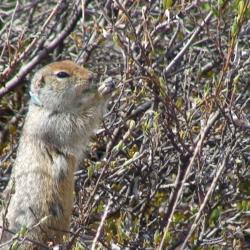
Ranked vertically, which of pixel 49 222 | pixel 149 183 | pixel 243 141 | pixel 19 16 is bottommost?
pixel 49 222

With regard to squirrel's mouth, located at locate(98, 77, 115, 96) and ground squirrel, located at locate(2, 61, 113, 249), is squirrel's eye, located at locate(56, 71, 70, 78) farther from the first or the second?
squirrel's mouth, located at locate(98, 77, 115, 96)

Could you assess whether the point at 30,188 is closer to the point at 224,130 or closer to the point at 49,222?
the point at 49,222

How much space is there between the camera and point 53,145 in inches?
203

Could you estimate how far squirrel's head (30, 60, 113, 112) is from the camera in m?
5.15

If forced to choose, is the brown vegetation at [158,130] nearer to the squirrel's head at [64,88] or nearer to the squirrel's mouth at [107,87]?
the squirrel's mouth at [107,87]

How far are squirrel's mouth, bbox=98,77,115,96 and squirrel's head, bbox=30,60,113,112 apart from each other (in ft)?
0.79

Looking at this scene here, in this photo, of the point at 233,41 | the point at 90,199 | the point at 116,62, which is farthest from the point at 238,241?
the point at 116,62

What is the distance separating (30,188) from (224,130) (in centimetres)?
125

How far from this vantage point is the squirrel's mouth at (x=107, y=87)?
15.4 feet

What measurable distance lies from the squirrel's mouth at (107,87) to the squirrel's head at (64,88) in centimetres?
24

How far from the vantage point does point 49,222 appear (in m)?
4.82

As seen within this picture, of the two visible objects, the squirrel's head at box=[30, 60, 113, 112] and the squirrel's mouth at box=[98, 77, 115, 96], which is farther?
the squirrel's head at box=[30, 60, 113, 112]

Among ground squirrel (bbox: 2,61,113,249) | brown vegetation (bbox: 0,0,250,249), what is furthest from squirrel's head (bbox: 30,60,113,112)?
brown vegetation (bbox: 0,0,250,249)

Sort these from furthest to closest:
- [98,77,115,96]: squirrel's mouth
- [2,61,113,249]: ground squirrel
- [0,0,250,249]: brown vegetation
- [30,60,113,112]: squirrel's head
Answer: [30,60,113,112]: squirrel's head → [2,61,113,249]: ground squirrel → [98,77,115,96]: squirrel's mouth → [0,0,250,249]: brown vegetation
